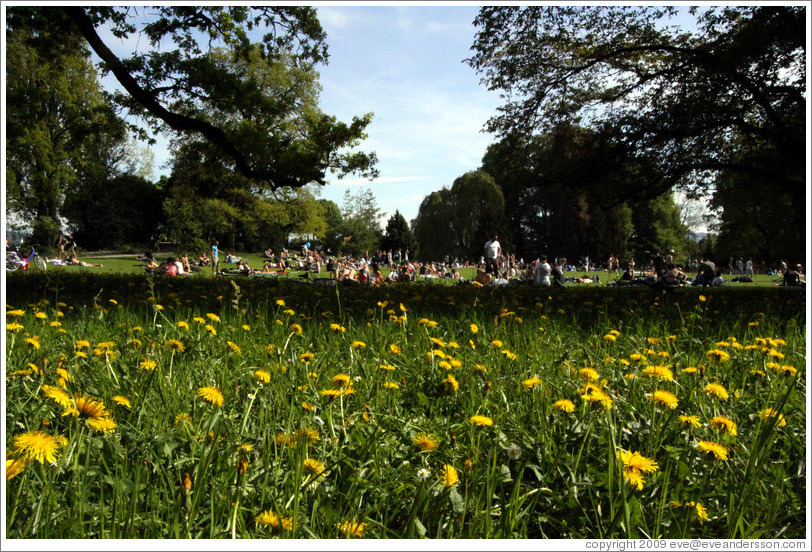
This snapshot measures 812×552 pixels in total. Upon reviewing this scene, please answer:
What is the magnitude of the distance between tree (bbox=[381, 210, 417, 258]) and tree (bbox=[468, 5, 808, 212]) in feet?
164

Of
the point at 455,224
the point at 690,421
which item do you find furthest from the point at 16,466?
the point at 455,224

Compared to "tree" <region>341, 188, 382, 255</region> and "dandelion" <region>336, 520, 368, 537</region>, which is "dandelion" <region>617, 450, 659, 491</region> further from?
"tree" <region>341, 188, 382, 255</region>

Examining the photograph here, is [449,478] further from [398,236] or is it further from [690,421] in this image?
[398,236]

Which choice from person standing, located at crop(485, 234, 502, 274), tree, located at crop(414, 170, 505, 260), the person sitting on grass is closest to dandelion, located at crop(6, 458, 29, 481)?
person standing, located at crop(485, 234, 502, 274)

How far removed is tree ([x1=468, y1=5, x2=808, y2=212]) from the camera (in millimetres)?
9766

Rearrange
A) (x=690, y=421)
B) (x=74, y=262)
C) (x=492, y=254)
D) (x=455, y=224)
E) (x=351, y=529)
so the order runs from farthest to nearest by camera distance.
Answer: (x=455, y=224)
(x=74, y=262)
(x=492, y=254)
(x=690, y=421)
(x=351, y=529)

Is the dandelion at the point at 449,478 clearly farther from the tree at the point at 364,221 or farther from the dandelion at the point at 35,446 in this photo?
the tree at the point at 364,221

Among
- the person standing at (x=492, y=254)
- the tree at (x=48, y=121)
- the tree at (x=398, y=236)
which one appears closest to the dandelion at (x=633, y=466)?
the tree at (x=48, y=121)

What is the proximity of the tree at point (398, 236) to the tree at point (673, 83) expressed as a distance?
5002 cm

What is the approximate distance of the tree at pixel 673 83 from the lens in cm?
977

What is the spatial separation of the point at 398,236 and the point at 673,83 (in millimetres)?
52494

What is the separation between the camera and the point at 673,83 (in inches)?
451

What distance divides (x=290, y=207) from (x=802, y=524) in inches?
1547

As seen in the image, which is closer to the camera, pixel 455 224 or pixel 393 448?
pixel 393 448
